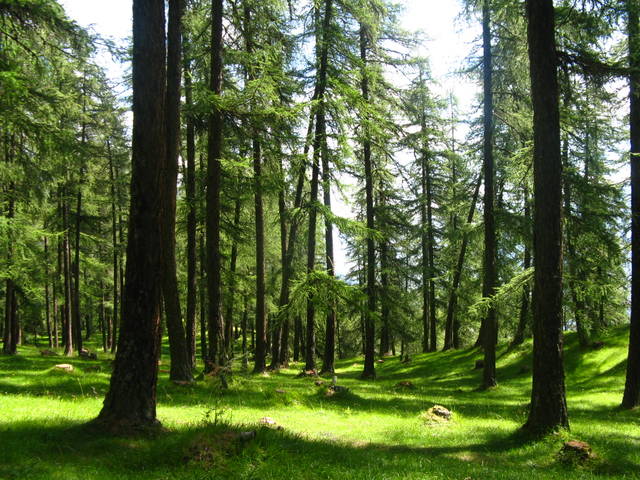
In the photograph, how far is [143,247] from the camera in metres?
6.65

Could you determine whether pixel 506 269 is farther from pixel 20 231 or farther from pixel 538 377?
pixel 20 231

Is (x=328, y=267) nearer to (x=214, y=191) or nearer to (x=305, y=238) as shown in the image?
(x=305, y=238)

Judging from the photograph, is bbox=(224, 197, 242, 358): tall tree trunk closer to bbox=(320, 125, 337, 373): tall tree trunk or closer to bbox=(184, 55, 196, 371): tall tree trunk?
bbox=(184, 55, 196, 371): tall tree trunk

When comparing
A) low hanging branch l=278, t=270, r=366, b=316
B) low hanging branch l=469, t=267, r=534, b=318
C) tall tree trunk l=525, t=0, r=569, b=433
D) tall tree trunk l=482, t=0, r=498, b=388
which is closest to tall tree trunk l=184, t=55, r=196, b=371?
low hanging branch l=278, t=270, r=366, b=316

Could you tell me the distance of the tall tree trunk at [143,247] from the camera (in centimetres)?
650

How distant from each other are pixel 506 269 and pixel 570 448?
1421cm

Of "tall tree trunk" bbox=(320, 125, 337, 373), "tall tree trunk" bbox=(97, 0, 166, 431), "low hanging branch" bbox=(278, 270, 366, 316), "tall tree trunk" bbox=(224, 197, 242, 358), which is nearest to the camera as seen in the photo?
"tall tree trunk" bbox=(97, 0, 166, 431)

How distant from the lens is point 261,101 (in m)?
12.6

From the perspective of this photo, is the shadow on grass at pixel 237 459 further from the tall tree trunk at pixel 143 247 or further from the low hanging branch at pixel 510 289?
the low hanging branch at pixel 510 289

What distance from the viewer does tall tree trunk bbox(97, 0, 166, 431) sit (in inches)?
256

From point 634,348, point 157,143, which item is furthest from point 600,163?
point 157,143

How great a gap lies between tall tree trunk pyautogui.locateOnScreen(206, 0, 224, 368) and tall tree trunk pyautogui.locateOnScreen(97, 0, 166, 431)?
18.5 feet

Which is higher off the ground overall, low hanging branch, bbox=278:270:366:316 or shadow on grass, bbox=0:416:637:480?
low hanging branch, bbox=278:270:366:316

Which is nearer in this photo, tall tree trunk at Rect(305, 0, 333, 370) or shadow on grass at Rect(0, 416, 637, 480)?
shadow on grass at Rect(0, 416, 637, 480)
